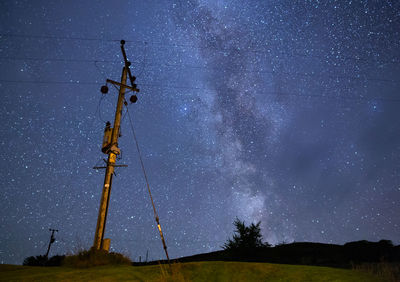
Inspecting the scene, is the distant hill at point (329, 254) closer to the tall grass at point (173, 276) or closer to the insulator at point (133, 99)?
the tall grass at point (173, 276)

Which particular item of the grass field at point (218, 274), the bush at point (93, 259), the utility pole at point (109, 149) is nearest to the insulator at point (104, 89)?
the utility pole at point (109, 149)

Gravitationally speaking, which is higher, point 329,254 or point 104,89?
point 104,89

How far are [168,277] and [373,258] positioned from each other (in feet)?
32.5

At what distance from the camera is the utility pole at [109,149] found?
30.7 ft

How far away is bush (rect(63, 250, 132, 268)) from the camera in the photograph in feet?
27.0

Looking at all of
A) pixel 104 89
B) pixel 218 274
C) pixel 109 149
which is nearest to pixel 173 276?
pixel 218 274

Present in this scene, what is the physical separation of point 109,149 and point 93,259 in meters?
4.37

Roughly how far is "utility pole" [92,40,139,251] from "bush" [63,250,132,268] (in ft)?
1.24

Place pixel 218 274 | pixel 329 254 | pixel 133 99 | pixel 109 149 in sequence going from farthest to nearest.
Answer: pixel 133 99, pixel 329 254, pixel 109 149, pixel 218 274

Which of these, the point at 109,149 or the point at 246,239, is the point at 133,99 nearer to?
the point at 109,149

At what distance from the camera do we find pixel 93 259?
8.37 m

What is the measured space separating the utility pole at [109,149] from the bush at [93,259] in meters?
0.38

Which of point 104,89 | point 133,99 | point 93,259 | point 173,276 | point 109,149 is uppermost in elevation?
point 104,89

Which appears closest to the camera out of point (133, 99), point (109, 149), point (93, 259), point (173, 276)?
point (173, 276)
